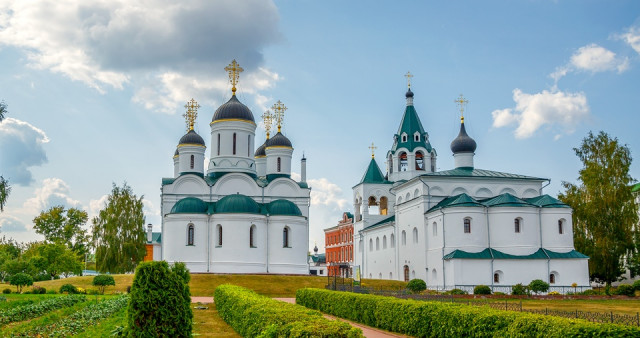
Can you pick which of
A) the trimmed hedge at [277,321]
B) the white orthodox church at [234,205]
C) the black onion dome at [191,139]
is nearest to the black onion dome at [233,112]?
the white orthodox church at [234,205]

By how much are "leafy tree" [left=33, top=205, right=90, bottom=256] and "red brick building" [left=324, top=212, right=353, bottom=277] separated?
2577cm

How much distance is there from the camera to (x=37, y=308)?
743 inches

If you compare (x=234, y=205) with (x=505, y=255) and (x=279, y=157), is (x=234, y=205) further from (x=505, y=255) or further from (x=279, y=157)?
(x=505, y=255)

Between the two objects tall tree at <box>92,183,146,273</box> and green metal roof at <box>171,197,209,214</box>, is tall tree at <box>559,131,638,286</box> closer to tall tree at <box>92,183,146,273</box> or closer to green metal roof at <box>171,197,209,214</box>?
green metal roof at <box>171,197,209,214</box>

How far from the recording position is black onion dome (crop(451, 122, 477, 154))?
45.2 metres

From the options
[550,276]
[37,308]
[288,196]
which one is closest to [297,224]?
[288,196]

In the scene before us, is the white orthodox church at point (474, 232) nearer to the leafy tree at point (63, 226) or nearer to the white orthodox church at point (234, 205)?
the white orthodox church at point (234, 205)

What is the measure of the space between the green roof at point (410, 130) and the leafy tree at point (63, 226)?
31795 mm

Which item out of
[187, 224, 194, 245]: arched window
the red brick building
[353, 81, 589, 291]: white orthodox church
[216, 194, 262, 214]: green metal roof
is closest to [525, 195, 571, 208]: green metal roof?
[353, 81, 589, 291]: white orthodox church

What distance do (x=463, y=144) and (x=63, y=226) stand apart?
1545 inches

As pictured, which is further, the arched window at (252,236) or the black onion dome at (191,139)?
the black onion dome at (191,139)

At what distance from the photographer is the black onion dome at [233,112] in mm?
46156

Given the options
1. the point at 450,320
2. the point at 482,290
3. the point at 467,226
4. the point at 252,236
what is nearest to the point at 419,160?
the point at 467,226

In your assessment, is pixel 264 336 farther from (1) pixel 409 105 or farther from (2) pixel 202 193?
(1) pixel 409 105
